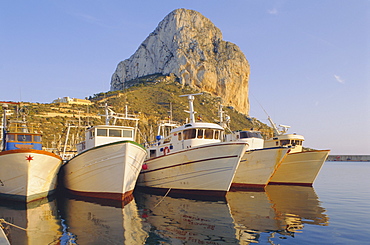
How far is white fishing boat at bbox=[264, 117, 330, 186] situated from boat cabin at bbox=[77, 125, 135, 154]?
1517 centimetres

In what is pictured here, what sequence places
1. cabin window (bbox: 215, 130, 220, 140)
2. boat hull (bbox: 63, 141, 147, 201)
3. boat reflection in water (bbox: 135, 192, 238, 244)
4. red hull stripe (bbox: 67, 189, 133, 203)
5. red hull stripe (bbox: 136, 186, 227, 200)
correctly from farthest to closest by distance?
cabin window (bbox: 215, 130, 220, 140)
red hull stripe (bbox: 136, 186, 227, 200)
red hull stripe (bbox: 67, 189, 133, 203)
boat hull (bbox: 63, 141, 147, 201)
boat reflection in water (bbox: 135, 192, 238, 244)

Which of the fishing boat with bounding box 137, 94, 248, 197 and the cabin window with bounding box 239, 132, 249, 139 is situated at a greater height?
the cabin window with bounding box 239, 132, 249, 139

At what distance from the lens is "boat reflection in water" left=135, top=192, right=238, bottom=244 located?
30.9 ft

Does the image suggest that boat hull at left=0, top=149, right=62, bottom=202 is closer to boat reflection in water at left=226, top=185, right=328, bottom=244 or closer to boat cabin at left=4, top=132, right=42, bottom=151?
boat cabin at left=4, top=132, right=42, bottom=151

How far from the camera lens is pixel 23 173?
15109 mm

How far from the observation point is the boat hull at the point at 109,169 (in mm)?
15609

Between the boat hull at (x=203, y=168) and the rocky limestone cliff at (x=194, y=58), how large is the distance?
103502 mm

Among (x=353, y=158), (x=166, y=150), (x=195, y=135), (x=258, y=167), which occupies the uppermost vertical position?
(x=195, y=135)

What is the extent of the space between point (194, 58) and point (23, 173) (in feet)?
379

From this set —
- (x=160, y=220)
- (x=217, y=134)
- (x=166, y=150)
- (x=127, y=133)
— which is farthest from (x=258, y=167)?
(x=160, y=220)

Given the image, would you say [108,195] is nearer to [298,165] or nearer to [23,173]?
[23,173]

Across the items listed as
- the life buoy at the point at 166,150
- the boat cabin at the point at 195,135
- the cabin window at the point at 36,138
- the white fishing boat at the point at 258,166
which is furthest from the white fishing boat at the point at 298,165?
the cabin window at the point at 36,138

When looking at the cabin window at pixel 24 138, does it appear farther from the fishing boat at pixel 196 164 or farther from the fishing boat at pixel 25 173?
the fishing boat at pixel 196 164

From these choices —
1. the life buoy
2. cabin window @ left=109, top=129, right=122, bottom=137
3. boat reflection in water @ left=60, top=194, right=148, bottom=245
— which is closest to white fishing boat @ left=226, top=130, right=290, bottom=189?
the life buoy
